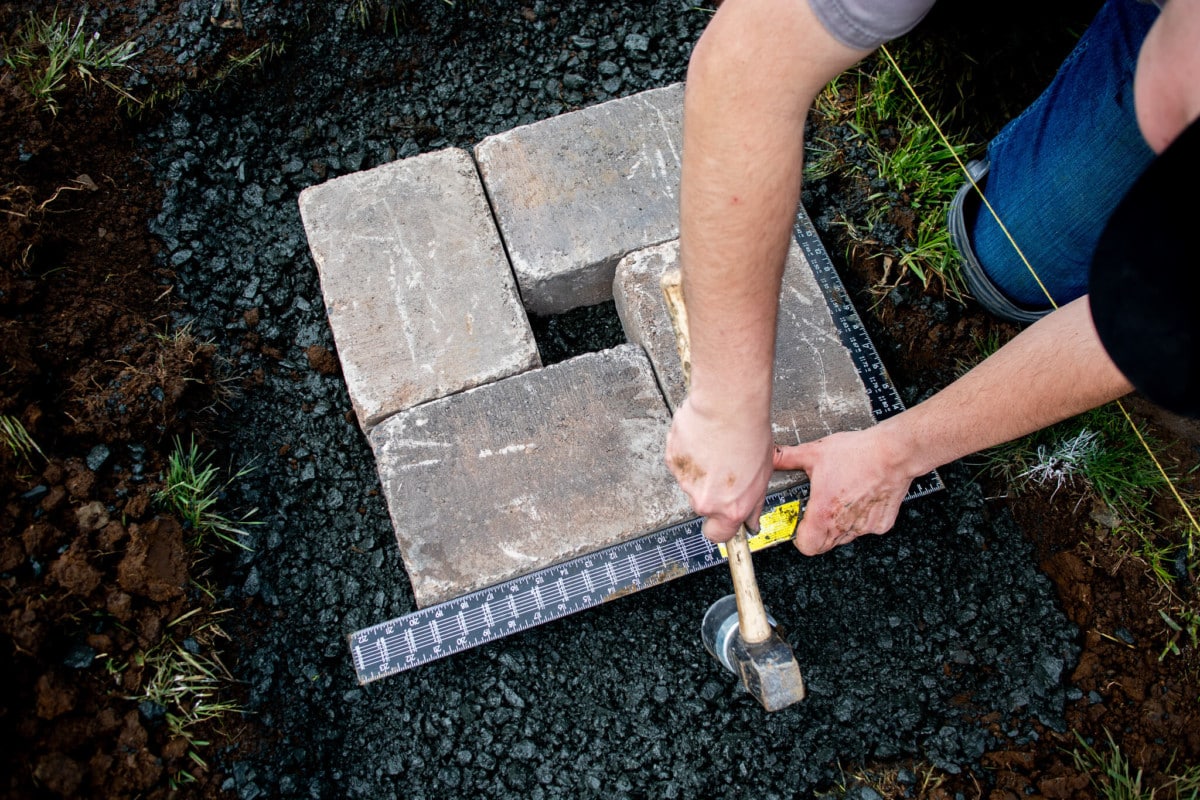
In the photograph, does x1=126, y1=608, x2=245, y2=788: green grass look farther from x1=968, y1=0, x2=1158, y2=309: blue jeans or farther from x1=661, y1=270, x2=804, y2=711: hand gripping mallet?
x1=968, y1=0, x2=1158, y2=309: blue jeans

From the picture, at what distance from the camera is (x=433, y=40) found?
3.37 meters

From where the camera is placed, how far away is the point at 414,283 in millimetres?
2809

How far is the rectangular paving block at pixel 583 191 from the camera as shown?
112 inches

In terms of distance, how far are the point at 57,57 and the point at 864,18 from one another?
284 cm

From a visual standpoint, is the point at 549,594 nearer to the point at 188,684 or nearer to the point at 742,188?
the point at 188,684

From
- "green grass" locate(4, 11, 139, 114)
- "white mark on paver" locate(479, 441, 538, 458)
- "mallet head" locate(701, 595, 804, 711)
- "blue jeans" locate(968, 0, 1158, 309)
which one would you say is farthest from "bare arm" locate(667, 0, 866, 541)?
"green grass" locate(4, 11, 139, 114)

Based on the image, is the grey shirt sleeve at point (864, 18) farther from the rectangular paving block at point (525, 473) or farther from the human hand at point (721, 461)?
the rectangular paving block at point (525, 473)

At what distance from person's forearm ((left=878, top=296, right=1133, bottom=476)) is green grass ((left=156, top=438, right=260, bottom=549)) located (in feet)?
6.45

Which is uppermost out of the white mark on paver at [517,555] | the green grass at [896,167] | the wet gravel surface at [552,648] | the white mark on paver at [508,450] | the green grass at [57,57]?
the green grass at [57,57]

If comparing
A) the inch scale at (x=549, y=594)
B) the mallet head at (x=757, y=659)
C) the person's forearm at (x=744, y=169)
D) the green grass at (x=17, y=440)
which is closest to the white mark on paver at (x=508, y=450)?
the inch scale at (x=549, y=594)

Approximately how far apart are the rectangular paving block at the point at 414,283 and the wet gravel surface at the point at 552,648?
8.8 inches

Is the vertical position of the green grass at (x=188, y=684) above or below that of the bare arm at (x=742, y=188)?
below

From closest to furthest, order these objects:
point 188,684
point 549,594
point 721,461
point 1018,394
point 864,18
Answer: point 864,18
point 721,461
point 1018,394
point 188,684
point 549,594

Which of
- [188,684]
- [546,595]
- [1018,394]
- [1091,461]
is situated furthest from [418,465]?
[1091,461]
